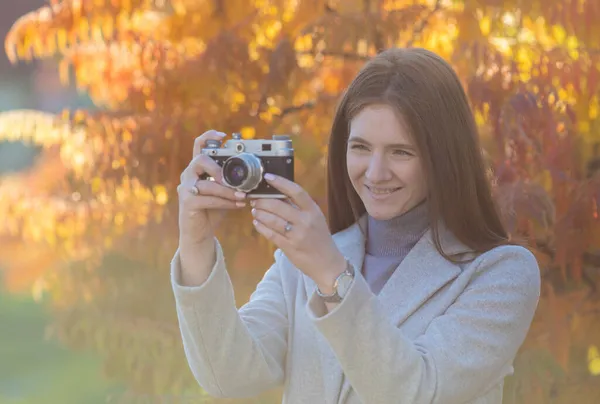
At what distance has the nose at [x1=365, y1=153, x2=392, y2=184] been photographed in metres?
1.01

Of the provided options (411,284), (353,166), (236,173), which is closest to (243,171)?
(236,173)

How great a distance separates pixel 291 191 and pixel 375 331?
6.4 inches

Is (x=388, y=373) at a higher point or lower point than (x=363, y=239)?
lower

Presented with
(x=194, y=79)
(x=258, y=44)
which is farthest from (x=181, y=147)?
(x=258, y=44)

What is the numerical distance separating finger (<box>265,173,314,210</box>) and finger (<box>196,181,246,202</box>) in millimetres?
61

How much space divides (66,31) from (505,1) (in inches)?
53.4

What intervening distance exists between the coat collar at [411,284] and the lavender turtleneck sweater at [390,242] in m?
0.02

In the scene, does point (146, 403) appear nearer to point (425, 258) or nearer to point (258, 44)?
point (258, 44)

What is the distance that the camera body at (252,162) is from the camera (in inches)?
36.4

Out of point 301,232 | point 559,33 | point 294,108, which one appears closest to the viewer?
point 301,232

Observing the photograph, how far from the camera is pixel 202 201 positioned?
3.15 feet

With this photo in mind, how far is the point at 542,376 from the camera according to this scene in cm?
283

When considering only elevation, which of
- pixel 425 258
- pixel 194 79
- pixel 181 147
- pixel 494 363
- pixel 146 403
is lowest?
pixel 146 403

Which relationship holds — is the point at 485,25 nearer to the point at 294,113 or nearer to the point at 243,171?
the point at 294,113
